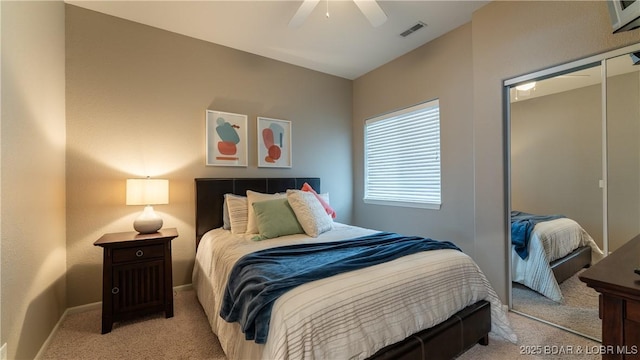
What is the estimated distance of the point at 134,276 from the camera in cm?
222

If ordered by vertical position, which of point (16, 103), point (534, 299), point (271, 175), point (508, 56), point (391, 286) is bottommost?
point (534, 299)

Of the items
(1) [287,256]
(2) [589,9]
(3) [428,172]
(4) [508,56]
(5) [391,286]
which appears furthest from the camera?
(3) [428,172]

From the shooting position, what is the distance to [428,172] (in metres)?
3.22

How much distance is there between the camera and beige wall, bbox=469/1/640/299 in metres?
2.02

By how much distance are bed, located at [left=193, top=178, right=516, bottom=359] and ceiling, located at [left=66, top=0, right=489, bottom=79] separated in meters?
2.19

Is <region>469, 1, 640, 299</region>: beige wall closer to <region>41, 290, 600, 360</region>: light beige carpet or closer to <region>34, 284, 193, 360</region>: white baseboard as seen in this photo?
<region>41, 290, 600, 360</region>: light beige carpet

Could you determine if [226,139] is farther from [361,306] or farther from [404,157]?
[361,306]

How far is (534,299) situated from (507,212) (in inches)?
33.6

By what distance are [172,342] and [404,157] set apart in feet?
10.3

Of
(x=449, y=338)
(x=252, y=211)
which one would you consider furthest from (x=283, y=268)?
(x=252, y=211)

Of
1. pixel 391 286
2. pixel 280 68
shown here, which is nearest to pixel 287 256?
pixel 391 286

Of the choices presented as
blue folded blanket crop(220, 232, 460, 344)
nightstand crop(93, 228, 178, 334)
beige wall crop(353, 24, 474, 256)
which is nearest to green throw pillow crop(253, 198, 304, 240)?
blue folded blanket crop(220, 232, 460, 344)

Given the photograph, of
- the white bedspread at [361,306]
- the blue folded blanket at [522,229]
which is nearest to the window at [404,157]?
the blue folded blanket at [522,229]

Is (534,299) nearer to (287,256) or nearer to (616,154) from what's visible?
(616,154)
